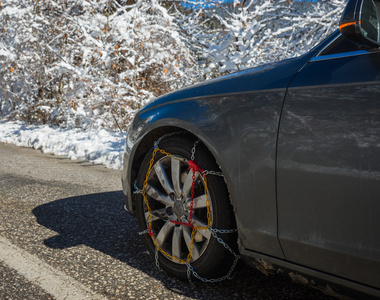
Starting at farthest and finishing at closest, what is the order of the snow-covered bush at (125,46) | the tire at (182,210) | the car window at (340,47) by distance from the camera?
the snow-covered bush at (125,46), the tire at (182,210), the car window at (340,47)

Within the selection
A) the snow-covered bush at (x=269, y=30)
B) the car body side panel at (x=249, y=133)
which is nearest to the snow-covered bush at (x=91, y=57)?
the snow-covered bush at (x=269, y=30)

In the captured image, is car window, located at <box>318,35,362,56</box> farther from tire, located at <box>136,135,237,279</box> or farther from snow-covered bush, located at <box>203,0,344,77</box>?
snow-covered bush, located at <box>203,0,344,77</box>

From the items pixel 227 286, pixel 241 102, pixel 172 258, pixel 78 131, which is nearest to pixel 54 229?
pixel 172 258

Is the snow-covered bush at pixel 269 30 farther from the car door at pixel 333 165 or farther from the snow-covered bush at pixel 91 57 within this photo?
the car door at pixel 333 165

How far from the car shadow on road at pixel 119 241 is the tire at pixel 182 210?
107 millimetres

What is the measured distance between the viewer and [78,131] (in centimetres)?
1005

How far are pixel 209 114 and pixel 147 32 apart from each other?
357 inches

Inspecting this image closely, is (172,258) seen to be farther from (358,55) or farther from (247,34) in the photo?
(247,34)

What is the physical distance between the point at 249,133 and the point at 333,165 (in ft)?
1.53

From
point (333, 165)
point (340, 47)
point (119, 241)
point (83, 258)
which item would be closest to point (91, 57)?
point (119, 241)

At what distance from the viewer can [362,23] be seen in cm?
156

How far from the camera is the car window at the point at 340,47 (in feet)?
5.88

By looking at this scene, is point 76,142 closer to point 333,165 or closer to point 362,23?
point 333,165

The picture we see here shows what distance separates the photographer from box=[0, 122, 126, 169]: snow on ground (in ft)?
24.0
